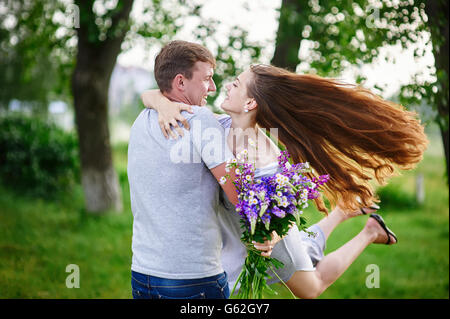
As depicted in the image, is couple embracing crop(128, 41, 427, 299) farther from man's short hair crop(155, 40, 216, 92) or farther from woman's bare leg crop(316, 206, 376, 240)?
woman's bare leg crop(316, 206, 376, 240)

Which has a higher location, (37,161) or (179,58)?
(179,58)

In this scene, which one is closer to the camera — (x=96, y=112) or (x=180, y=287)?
(x=180, y=287)

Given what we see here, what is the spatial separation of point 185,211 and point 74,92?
6121 mm

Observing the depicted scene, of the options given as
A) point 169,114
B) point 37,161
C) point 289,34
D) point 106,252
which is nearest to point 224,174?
point 169,114

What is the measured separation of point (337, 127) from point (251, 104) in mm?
559

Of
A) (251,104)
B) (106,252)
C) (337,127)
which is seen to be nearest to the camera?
(251,104)

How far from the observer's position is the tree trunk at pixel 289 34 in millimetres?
4812

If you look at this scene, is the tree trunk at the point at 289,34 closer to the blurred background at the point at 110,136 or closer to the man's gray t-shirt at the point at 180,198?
the blurred background at the point at 110,136

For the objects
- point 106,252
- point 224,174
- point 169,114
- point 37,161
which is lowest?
point 106,252

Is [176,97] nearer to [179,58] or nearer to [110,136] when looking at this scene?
[179,58]

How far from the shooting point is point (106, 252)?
678cm

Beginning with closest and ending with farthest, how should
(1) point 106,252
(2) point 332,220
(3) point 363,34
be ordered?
(2) point 332,220 → (3) point 363,34 → (1) point 106,252

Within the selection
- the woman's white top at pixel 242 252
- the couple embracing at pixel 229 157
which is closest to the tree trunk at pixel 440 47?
the couple embracing at pixel 229 157
